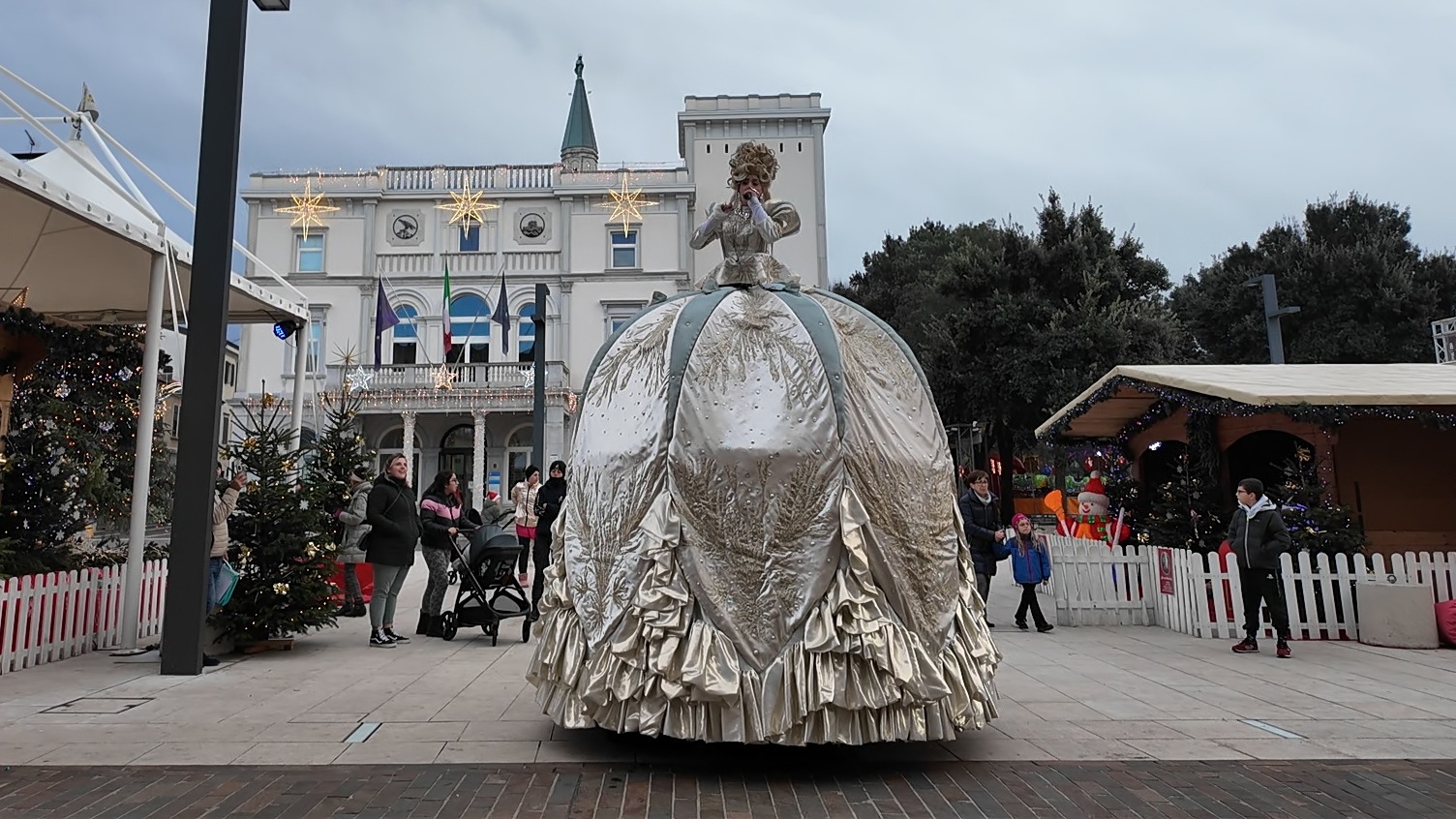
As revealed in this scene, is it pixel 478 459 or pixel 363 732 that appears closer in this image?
pixel 363 732

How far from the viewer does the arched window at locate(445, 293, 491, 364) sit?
29.0m

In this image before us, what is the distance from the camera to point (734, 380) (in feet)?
13.8

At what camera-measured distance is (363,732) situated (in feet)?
15.3

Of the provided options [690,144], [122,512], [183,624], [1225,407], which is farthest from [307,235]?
[1225,407]

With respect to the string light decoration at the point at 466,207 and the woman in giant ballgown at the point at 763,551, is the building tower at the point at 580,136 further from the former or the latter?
the woman in giant ballgown at the point at 763,551

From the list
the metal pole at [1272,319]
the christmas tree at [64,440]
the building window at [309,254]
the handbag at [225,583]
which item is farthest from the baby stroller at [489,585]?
the building window at [309,254]

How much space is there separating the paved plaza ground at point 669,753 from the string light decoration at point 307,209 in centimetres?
2577

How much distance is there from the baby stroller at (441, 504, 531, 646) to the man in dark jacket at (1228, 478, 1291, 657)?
6.55 meters

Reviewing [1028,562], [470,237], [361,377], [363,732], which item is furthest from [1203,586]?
[470,237]

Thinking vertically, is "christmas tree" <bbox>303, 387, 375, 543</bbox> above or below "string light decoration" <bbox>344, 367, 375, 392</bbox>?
below

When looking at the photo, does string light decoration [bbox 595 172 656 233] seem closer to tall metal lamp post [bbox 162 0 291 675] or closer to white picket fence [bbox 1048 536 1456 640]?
white picket fence [bbox 1048 536 1456 640]

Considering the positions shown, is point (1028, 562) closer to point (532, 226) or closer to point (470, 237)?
point (532, 226)

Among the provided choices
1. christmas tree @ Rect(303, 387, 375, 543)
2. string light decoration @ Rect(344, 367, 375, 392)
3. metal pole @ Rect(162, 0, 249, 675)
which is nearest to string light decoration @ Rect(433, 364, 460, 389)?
string light decoration @ Rect(344, 367, 375, 392)

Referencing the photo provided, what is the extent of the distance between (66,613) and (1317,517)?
39.1ft
